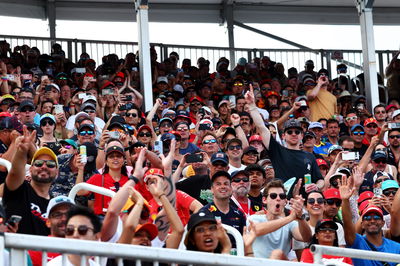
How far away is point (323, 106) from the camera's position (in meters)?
18.9

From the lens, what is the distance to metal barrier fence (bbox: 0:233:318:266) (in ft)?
18.4

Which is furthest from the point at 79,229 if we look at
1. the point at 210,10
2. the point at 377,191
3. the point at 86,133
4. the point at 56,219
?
A: the point at 210,10

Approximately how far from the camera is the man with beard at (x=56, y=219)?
7.40m

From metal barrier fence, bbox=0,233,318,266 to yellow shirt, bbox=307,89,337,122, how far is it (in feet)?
40.8

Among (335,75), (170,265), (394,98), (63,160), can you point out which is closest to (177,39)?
(335,75)

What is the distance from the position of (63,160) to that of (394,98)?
37.4ft

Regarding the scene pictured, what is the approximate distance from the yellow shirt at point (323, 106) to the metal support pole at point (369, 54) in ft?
3.19

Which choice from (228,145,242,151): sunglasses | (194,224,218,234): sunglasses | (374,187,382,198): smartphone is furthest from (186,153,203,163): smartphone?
(194,224,218,234): sunglasses

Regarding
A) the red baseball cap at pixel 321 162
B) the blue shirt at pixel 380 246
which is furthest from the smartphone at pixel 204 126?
the blue shirt at pixel 380 246

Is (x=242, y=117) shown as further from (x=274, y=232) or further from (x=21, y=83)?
(x=274, y=232)

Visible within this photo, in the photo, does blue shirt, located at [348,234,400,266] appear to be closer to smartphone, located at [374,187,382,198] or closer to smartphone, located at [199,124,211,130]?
smartphone, located at [374,187,382,198]

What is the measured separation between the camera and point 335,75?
22.9 m

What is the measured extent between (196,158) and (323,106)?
762 centimetres

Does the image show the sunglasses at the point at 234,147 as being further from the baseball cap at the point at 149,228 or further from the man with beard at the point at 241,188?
the baseball cap at the point at 149,228
